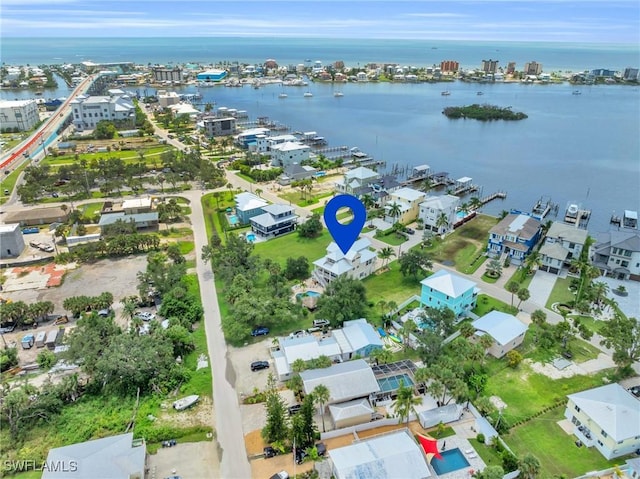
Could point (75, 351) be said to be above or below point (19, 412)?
above

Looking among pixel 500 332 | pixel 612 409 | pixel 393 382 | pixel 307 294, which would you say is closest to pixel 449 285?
pixel 500 332

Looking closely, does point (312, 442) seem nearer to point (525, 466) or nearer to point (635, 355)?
point (525, 466)

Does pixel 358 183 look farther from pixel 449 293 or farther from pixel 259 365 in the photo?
pixel 259 365

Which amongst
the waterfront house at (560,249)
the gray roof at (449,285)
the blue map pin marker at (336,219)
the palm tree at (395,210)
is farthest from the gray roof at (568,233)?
the blue map pin marker at (336,219)

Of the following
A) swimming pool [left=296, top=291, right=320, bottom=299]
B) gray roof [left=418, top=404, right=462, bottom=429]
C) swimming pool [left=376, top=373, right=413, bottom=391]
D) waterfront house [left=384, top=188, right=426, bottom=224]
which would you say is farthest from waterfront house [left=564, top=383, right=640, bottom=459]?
waterfront house [left=384, top=188, right=426, bottom=224]

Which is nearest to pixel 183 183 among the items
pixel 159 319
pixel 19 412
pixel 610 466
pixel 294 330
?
pixel 159 319

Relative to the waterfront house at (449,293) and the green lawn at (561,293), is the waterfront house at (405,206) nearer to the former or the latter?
the waterfront house at (449,293)

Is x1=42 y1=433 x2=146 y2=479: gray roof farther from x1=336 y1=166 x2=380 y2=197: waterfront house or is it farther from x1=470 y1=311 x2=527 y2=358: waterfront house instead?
x1=336 y1=166 x2=380 y2=197: waterfront house
